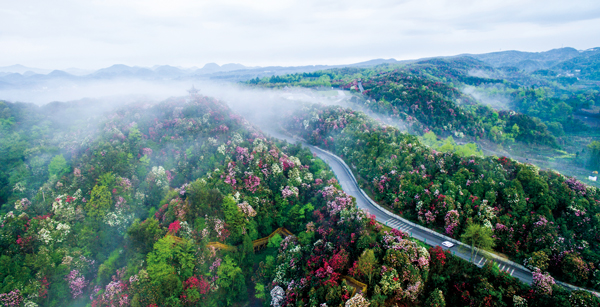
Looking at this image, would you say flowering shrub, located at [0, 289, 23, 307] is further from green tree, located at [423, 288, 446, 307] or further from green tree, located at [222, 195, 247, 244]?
green tree, located at [423, 288, 446, 307]

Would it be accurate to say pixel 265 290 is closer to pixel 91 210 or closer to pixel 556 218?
pixel 91 210

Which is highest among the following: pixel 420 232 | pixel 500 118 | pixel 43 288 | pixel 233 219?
pixel 500 118

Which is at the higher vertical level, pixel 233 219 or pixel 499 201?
pixel 499 201

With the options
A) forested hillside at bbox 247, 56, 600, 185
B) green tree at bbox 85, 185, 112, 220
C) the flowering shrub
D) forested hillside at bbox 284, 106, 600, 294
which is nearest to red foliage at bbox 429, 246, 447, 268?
forested hillside at bbox 284, 106, 600, 294

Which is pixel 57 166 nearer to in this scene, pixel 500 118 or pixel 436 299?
→ pixel 436 299

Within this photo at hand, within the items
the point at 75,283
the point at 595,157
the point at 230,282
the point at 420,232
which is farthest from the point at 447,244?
the point at 595,157

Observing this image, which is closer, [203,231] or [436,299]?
[436,299]

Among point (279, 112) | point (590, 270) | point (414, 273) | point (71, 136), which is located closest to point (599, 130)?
point (590, 270)

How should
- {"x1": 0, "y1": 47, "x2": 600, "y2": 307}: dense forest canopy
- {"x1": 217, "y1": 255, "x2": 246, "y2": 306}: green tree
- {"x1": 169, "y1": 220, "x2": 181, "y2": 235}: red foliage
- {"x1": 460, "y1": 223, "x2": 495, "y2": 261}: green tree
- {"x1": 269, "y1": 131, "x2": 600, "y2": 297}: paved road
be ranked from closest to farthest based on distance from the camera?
{"x1": 0, "y1": 47, "x2": 600, "y2": 307}: dense forest canopy
{"x1": 460, "y1": 223, "x2": 495, "y2": 261}: green tree
{"x1": 269, "y1": 131, "x2": 600, "y2": 297}: paved road
{"x1": 217, "y1": 255, "x2": 246, "y2": 306}: green tree
{"x1": 169, "y1": 220, "x2": 181, "y2": 235}: red foliage

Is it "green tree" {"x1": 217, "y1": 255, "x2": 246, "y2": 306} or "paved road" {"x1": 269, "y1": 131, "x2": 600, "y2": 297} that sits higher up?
"paved road" {"x1": 269, "y1": 131, "x2": 600, "y2": 297}

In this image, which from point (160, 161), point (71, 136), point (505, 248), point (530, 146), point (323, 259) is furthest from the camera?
point (530, 146)

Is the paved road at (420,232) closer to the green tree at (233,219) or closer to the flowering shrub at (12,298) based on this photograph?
the green tree at (233,219)
